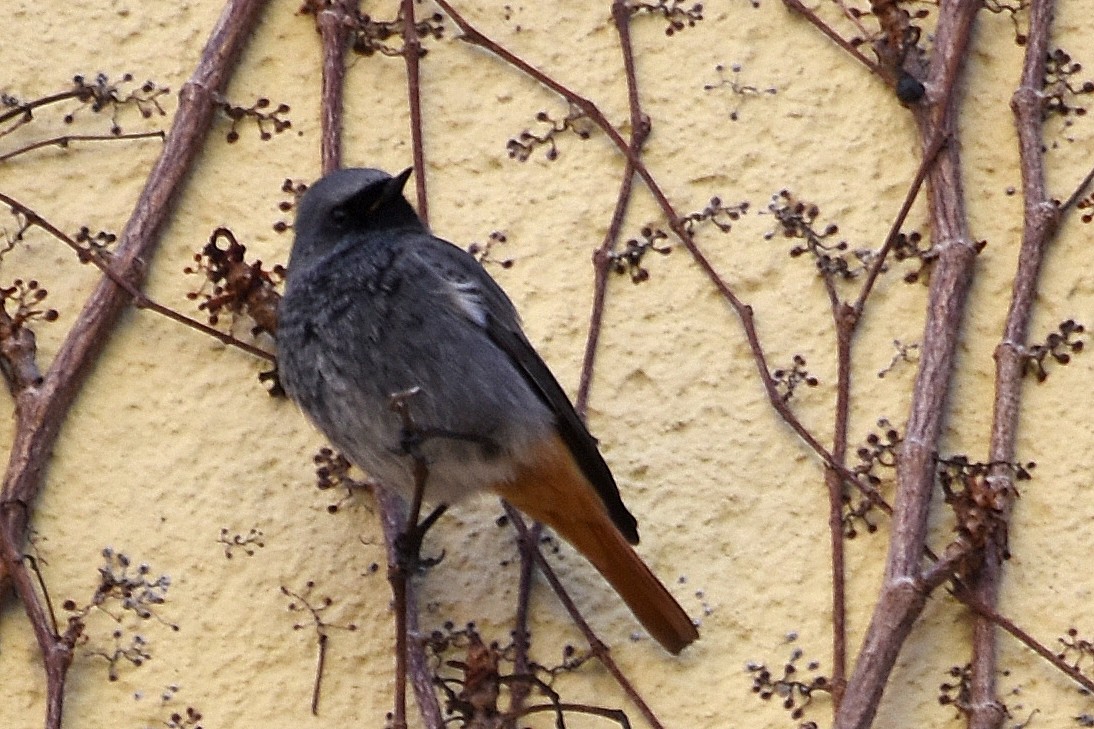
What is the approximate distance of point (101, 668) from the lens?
170 inches

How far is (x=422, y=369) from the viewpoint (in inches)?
163

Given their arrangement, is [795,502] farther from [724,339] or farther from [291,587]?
[291,587]

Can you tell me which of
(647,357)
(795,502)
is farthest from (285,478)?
(795,502)

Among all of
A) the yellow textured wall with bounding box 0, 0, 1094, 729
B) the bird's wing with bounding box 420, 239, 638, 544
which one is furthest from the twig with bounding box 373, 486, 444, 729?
the bird's wing with bounding box 420, 239, 638, 544

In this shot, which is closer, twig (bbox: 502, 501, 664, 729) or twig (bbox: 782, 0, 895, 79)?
twig (bbox: 502, 501, 664, 729)

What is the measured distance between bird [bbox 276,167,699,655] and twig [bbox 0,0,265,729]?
0.59 m

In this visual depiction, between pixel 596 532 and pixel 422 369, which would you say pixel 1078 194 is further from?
pixel 422 369

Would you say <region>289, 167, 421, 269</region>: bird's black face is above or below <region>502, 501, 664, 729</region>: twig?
above

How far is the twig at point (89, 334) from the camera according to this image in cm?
430

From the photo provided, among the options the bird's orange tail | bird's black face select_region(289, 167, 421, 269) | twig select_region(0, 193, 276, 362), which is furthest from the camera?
twig select_region(0, 193, 276, 362)

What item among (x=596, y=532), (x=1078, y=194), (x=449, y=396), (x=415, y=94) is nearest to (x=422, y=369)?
(x=449, y=396)

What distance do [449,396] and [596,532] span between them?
0.45 meters

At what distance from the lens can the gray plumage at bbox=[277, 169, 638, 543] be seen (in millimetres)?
4121

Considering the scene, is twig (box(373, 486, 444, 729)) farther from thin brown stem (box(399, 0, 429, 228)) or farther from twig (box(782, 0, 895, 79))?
twig (box(782, 0, 895, 79))
